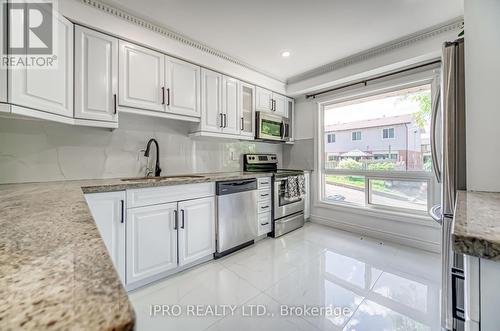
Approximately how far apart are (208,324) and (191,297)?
1.13 ft

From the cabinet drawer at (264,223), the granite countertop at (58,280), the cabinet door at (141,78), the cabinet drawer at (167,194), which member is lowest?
the cabinet drawer at (264,223)

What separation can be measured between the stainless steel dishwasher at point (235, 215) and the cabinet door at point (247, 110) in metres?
0.82

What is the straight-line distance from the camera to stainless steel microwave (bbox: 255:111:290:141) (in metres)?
3.31

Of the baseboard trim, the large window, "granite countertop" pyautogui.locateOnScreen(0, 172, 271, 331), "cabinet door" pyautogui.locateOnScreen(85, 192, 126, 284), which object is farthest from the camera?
the large window

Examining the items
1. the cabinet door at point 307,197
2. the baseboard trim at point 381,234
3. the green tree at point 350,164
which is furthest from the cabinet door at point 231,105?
the baseboard trim at point 381,234

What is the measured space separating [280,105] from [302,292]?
2.84 meters

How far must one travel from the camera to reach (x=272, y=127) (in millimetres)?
3537

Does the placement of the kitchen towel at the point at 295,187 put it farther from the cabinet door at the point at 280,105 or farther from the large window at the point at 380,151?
the cabinet door at the point at 280,105

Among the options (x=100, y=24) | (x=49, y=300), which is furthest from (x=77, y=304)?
(x=100, y=24)

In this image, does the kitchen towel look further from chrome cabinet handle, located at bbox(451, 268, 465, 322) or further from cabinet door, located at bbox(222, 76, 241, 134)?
chrome cabinet handle, located at bbox(451, 268, 465, 322)

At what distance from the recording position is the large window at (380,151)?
279cm

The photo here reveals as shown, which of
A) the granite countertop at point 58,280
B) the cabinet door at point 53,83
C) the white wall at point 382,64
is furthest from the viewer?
the white wall at point 382,64

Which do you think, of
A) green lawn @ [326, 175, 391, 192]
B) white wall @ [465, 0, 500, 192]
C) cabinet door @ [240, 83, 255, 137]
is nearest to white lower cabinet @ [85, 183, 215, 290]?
cabinet door @ [240, 83, 255, 137]

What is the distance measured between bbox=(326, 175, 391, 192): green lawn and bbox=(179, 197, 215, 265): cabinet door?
222 centimetres
